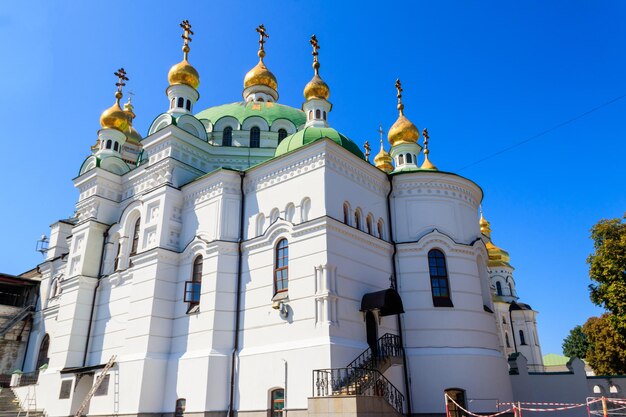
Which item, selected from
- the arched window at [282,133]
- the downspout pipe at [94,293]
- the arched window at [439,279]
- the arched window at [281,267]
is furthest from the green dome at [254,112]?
the arched window at [439,279]

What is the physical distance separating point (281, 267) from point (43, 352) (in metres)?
18.1

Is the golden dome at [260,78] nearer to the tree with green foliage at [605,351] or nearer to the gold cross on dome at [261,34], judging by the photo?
the gold cross on dome at [261,34]

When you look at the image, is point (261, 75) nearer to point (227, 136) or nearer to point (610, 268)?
point (227, 136)

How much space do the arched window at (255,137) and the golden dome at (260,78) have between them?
4824 millimetres

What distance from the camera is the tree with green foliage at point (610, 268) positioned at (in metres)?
20.0

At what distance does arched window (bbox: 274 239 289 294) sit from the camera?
15539 mm

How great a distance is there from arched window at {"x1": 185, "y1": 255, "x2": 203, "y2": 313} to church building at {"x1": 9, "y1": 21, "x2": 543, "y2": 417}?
0.35 ft

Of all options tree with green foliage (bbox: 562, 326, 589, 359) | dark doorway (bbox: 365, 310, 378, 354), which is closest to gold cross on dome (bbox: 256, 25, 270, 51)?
dark doorway (bbox: 365, 310, 378, 354)

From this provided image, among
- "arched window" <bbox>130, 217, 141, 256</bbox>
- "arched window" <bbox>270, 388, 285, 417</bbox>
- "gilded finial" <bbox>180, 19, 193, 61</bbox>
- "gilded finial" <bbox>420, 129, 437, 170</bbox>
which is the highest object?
"gilded finial" <bbox>180, 19, 193, 61</bbox>

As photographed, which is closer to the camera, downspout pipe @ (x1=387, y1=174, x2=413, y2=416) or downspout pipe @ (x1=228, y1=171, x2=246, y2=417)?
downspout pipe @ (x1=228, y1=171, x2=246, y2=417)

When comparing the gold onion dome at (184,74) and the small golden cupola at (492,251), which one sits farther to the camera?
the small golden cupola at (492,251)

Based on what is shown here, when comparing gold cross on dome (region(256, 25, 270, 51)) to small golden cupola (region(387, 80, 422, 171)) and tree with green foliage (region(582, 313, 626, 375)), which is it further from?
tree with green foliage (region(582, 313, 626, 375))

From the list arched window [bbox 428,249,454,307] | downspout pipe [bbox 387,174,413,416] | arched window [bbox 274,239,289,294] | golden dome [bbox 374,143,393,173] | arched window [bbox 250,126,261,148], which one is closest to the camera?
downspout pipe [bbox 387,174,413,416]

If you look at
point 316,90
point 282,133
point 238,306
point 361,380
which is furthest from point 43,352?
point 361,380
